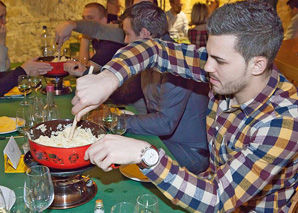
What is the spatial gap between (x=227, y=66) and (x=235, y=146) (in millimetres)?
347

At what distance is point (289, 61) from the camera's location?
132 inches

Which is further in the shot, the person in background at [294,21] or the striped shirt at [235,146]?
the person in background at [294,21]

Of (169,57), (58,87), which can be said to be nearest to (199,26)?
(58,87)

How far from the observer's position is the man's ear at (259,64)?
133 centimetres

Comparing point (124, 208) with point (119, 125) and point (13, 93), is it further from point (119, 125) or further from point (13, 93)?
point (13, 93)

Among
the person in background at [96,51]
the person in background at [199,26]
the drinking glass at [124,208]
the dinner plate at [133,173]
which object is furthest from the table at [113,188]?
the person in background at [199,26]

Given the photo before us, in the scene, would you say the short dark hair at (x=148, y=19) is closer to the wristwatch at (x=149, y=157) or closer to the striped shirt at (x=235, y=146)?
the striped shirt at (x=235, y=146)

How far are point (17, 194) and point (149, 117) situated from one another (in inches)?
45.7

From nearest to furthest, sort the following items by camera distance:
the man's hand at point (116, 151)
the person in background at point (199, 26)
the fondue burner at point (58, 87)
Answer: the man's hand at point (116, 151)
the fondue burner at point (58, 87)
the person in background at point (199, 26)

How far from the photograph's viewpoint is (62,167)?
1364mm

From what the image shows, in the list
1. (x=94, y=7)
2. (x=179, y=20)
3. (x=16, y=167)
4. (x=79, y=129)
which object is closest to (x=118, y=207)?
(x=79, y=129)

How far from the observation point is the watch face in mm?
1162

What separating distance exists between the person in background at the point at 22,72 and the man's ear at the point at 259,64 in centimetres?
183

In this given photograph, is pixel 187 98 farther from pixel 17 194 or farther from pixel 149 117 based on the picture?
pixel 17 194
